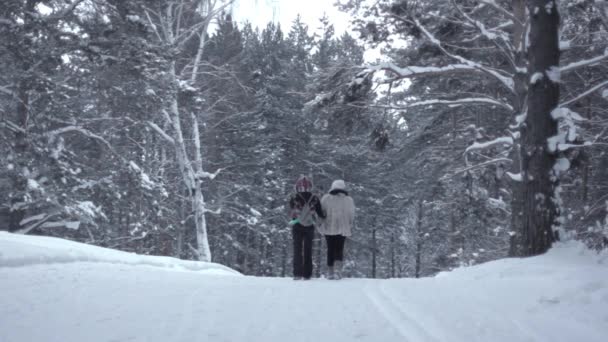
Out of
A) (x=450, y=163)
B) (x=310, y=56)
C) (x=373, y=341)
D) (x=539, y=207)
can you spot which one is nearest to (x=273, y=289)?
(x=373, y=341)

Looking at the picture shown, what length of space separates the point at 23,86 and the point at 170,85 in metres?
3.86

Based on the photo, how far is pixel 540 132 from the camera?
7.50 metres

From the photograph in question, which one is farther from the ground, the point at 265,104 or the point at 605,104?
the point at 265,104

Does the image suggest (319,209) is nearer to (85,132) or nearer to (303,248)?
(303,248)

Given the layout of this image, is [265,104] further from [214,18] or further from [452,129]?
[452,129]

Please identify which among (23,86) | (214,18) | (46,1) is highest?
(214,18)

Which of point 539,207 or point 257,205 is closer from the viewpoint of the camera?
point 539,207

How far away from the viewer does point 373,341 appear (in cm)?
395

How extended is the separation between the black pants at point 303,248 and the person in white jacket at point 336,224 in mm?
297

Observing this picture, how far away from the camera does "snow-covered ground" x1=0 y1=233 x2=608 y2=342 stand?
13.3 feet

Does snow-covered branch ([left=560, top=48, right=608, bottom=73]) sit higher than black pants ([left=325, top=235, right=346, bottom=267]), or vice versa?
snow-covered branch ([left=560, top=48, right=608, bottom=73])

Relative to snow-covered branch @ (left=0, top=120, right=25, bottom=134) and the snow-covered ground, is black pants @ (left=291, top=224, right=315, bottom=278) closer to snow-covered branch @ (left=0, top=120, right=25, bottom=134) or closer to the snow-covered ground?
the snow-covered ground

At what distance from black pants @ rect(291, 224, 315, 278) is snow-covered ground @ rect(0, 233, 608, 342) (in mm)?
2432

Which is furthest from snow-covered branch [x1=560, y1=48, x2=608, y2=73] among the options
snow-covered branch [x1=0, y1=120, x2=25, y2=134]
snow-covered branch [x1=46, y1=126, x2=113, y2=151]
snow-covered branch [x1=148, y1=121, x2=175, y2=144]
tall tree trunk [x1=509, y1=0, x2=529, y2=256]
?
snow-covered branch [x1=46, y1=126, x2=113, y2=151]
